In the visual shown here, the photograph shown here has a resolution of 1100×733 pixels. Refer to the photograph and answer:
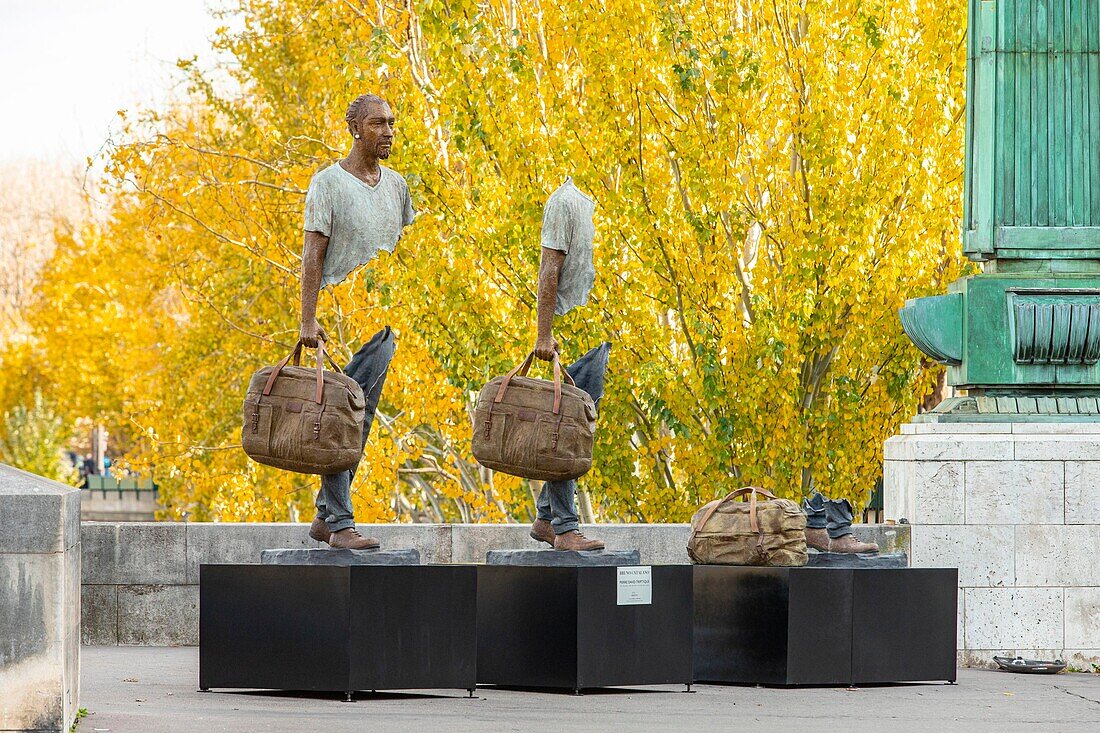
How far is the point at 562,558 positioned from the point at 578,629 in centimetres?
41

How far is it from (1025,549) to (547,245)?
142 inches

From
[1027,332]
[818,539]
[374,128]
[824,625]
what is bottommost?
[824,625]

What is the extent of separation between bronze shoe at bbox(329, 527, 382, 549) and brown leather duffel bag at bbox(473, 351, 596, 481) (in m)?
0.64

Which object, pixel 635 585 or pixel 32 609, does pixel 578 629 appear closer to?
pixel 635 585

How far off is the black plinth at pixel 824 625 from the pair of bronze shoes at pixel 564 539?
2.74 ft

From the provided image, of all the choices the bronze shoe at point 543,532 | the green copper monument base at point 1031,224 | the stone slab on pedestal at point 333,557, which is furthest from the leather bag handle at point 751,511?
the green copper monument base at point 1031,224

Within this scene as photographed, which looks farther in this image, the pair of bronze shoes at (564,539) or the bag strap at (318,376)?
the pair of bronze shoes at (564,539)

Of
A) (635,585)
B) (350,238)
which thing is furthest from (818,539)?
(350,238)

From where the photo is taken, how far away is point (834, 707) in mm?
8164

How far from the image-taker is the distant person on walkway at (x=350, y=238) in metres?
8.31

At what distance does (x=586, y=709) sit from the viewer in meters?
7.87

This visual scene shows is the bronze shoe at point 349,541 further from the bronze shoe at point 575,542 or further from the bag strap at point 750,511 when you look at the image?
the bag strap at point 750,511

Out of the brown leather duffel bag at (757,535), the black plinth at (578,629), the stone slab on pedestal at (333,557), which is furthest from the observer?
the brown leather duffel bag at (757,535)

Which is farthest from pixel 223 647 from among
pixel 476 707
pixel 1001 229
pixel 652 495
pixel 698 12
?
pixel 698 12
